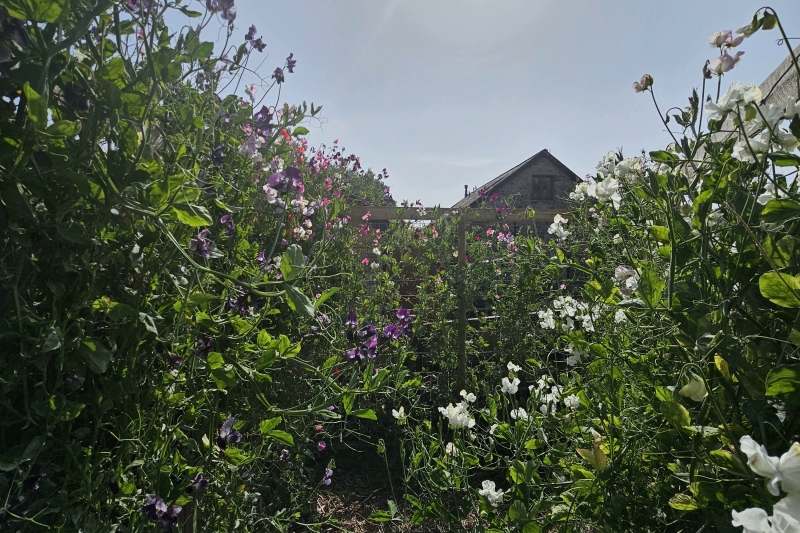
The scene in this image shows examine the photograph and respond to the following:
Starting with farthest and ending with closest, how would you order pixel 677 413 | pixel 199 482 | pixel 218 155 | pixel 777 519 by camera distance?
pixel 218 155 → pixel 199 482 → pixel 677 413 → pixel 777 519

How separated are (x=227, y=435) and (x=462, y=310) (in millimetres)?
2232

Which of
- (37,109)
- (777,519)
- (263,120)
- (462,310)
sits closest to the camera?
(777,519)

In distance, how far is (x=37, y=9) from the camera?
49 cm

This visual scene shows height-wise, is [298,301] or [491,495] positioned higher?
Result: [298,301]

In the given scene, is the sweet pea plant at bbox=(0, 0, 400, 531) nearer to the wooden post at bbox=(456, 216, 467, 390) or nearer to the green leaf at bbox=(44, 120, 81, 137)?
the green leaf at bbox=(44, 120, 81, 137)

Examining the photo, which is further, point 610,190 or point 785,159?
point 610,190

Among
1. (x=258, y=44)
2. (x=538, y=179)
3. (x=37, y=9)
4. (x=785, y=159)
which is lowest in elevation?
(x=785, y=159)

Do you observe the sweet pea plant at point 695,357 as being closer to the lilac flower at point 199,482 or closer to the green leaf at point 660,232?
the green leaf at point 660,232

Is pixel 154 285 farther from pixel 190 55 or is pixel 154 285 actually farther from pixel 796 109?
pixel 796 109

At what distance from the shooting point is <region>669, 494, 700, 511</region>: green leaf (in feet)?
2.18

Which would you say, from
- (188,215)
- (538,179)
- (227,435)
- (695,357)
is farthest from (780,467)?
(538,179)

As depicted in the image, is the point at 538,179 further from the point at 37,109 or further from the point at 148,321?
the point at 37,109

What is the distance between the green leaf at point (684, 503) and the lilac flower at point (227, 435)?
0.85 meters

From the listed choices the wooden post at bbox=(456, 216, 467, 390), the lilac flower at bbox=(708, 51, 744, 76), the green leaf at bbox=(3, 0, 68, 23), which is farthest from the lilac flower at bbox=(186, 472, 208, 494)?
the wooden post at bbox=(456, 216, 467, 390)
